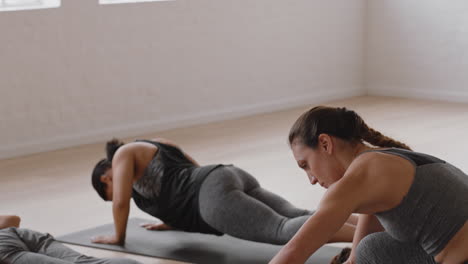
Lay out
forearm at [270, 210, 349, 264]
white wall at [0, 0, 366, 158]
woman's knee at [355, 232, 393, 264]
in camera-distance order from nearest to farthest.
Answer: forearm at [270, 210, 349, 264], woman's knee at [355, 232, 393, 264], white wall at [0, 0, 366, 158]

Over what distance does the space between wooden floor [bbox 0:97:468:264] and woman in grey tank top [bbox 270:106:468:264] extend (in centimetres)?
152

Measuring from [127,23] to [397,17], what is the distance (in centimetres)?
294

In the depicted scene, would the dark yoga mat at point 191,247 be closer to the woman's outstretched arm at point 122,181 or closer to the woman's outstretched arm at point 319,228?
the woman's outstretched arm at point 122,181

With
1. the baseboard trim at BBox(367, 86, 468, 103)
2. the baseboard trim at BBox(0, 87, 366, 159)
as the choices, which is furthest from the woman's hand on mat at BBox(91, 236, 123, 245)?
the baseboard trim at BBox(367, 86, 468, 103)

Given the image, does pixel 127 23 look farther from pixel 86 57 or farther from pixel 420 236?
pixel 420 236

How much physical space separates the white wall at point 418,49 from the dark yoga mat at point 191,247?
4385mm

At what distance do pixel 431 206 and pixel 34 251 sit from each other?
5.73 ft

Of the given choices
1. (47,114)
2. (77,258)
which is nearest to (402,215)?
(77,258)

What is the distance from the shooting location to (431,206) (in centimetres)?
185

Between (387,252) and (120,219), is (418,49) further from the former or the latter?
(387,252)

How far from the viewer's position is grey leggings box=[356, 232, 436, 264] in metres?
2.11

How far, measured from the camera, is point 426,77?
7531 mm

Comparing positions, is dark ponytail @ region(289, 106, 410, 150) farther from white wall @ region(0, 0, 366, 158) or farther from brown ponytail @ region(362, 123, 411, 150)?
white wall @ region(0, 0, 366, 158)

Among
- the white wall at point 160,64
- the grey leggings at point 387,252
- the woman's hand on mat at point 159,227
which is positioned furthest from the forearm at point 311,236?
the white wall at point 160,64
